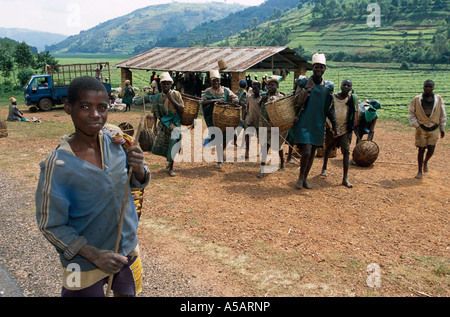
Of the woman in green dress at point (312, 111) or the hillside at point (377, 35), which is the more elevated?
the hillside at point (377, 35)

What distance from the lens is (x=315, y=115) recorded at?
6043 mm

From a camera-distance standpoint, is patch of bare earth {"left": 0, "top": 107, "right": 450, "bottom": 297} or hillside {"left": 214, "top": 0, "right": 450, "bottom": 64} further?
hillside {"left": 214, "top": 0, "right": 450, "bottom": 64}

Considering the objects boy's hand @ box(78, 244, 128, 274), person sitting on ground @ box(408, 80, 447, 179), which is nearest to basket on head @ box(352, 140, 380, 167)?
person sitting on ground @ box(408, 80, 447, 179)

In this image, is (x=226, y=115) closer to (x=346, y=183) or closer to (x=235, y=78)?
(x=346, y=183)

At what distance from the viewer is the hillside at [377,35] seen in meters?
55.3

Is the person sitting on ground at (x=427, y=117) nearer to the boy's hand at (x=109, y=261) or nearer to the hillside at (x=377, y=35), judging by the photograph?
the boy's hand at (x=109, y=261)

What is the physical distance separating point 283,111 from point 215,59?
13.0 metres

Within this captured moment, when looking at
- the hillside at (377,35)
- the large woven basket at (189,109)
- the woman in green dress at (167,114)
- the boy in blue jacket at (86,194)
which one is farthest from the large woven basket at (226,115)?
the hillside at (377,35)

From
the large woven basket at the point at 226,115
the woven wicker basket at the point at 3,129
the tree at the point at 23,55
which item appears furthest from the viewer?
the tree at the point at 23,55

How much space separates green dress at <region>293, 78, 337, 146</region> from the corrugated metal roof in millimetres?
9541

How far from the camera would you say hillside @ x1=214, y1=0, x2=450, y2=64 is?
55253 millimetres

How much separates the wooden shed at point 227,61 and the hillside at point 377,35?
41162 mm

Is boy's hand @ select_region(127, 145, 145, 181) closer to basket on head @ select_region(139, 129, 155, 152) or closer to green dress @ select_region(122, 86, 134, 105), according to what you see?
basket on head @ select_region(139, 129, 155, 152)

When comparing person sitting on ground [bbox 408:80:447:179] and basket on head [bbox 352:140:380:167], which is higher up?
person sitting on ground [bbox 408:80:447:179]
